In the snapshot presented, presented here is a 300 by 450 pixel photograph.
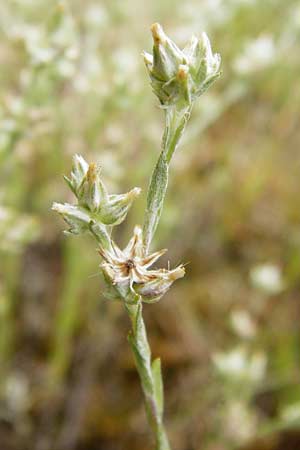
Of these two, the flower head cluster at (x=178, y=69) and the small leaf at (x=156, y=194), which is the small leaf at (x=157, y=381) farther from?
the flower head cluster at (x=178, y=69)

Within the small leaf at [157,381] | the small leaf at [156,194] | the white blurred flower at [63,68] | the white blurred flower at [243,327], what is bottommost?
the small leaf at [157,381]

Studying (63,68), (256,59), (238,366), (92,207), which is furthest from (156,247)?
(92,207)

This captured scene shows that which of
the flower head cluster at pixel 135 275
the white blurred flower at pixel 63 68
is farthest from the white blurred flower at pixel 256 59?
the flower head cluster at pixel 135 275

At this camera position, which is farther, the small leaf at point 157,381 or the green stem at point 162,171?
the small leaf at point 157,381

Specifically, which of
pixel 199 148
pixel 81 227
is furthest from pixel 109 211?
pixel 199 148

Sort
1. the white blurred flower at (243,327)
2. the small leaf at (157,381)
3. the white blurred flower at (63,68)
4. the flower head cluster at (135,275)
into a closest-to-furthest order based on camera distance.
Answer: the flower head cluster at (135,275)
the small leaf at (157,381)
the white blurred flower at (63,68)
the white blurred flower at (243,327)

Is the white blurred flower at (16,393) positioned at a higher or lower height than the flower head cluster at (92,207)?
higher
